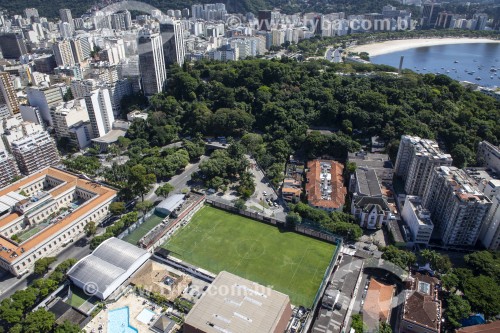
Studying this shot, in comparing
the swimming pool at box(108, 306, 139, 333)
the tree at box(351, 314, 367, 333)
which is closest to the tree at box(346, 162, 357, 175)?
the tree at box(351, 314, 367, 333)

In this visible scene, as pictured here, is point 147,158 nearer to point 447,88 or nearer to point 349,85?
point 349,85

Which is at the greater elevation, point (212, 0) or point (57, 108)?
point (212, 0)

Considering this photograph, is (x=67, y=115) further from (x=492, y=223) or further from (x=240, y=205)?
(x=492, y=223)

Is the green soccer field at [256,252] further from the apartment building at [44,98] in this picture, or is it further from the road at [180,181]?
the apartment building at [44,98]

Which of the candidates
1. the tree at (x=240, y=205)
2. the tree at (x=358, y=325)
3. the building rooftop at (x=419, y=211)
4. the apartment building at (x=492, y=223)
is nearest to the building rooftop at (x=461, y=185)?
the apartment building at (x=492, y=223)

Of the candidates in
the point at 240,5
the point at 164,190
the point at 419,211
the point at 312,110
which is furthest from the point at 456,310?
the point at 240,5

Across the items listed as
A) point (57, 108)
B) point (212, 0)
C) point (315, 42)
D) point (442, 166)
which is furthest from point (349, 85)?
point (212, 0)
